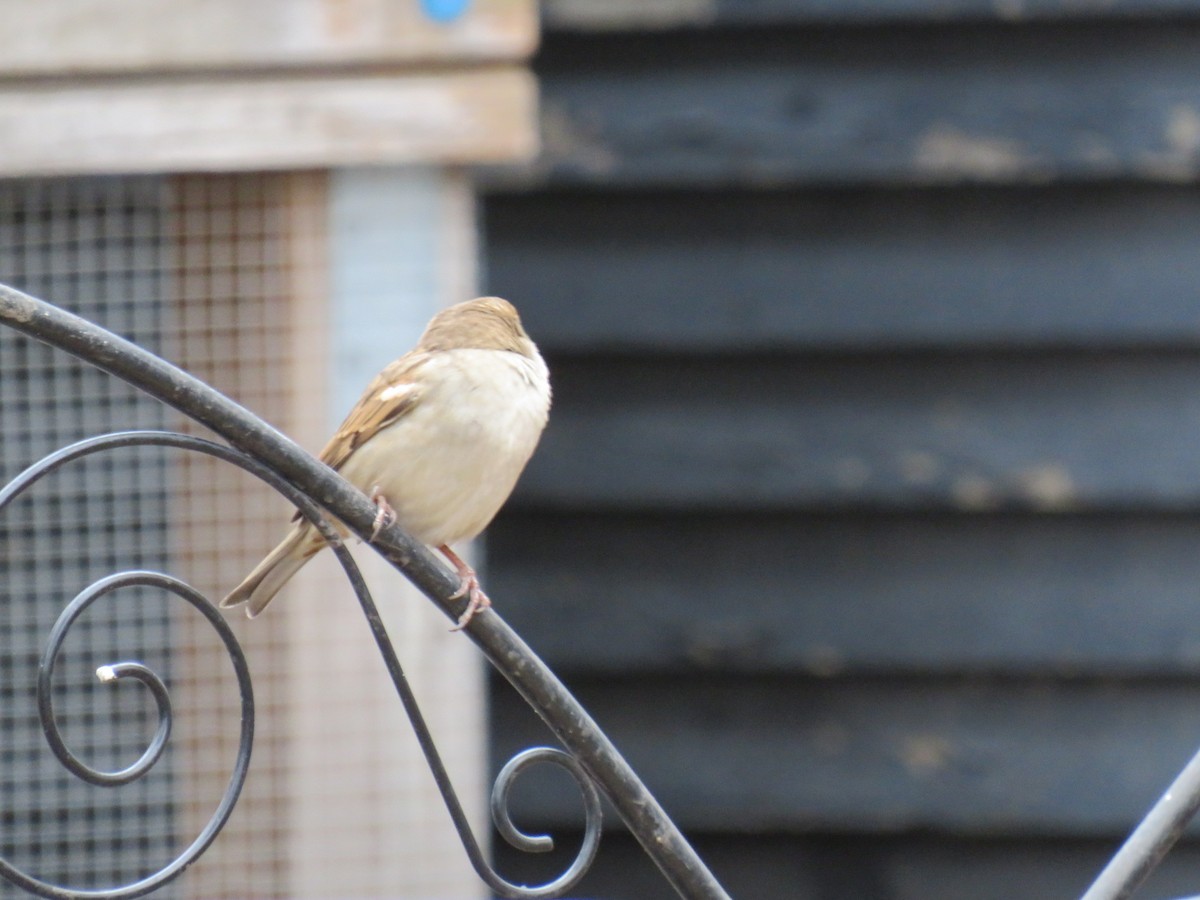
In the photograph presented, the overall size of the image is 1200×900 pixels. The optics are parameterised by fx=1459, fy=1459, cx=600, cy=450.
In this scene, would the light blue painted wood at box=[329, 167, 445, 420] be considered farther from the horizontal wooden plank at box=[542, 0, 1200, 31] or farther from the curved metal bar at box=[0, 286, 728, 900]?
the curved metal bar at box=[0, 286, 728, 900]

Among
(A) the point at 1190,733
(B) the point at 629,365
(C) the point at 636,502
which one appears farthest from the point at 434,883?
(A) the point at 1190,733

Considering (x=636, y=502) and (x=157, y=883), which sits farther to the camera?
(x=636, y=502)

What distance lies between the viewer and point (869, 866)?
2.24 meters

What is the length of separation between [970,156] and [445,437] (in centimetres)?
106

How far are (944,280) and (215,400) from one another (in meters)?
1.43

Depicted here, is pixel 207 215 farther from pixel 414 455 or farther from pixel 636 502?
pixel 414 455

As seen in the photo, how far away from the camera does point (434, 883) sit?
219cm

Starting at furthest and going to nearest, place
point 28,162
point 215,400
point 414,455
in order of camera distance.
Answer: point 28,162 → point 414,455 → point 215,400

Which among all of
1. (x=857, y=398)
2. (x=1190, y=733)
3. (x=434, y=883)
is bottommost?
(x=434, y=883)

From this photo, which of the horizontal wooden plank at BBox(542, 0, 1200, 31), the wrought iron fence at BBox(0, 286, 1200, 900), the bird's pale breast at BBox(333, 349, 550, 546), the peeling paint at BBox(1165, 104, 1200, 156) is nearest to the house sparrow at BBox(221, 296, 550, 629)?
the bird's pale breast at BBox(333, 349, 550, 546)

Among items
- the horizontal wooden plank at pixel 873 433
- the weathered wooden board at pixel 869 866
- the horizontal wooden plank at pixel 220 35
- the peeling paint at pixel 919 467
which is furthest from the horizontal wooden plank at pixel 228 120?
the weathered wooden board at pixel 869 866

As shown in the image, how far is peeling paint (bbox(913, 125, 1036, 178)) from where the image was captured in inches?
84.7

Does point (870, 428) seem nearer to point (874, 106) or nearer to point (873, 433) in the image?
point (873, 433)

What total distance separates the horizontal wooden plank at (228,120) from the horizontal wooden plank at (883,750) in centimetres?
85
